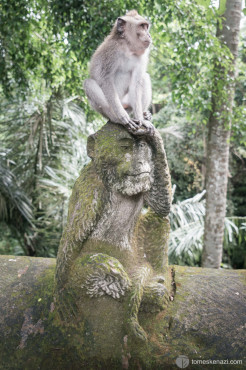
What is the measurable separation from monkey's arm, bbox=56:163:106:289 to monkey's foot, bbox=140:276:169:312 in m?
0.43

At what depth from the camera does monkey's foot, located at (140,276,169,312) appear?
1.76 m

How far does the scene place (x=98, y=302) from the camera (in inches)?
68.6

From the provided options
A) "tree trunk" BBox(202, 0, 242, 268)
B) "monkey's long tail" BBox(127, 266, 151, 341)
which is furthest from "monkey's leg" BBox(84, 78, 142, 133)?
"tree trunk" BBox(202, 0, 242, 268)

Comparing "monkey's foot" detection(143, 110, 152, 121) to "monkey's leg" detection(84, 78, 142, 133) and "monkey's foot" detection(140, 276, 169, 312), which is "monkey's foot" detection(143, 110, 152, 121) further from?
"monkey's foot" detection(140, 276, 169, 312)

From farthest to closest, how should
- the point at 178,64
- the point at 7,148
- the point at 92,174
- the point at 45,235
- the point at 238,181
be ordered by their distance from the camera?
the point at 238,181 → the point at 7,148 → the point at 45,235 → the point at 178,64 → the point at 92,174

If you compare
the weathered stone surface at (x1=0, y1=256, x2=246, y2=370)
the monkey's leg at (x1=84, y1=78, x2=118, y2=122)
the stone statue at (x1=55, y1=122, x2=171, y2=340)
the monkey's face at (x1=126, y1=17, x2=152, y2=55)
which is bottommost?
the weathered stone surface at (x1=0, y1=256, x2=246, y2=370)

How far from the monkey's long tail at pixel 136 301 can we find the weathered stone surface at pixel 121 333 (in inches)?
1.8

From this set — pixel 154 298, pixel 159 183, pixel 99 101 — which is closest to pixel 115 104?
pixel 99 101

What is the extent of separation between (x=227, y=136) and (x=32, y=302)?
3047 mm

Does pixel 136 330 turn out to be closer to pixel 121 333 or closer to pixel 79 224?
pixel 121 333

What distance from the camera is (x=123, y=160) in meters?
1.80

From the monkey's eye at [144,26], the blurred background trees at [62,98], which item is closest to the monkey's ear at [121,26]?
the monkey's eye at [144,26]

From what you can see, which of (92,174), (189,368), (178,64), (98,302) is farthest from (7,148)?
(189,368)

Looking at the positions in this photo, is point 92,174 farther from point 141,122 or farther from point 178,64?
point 178,64
